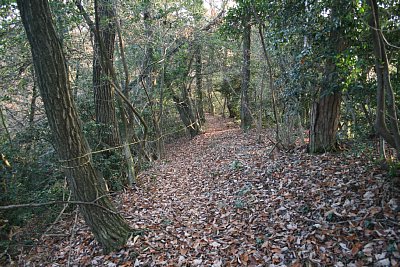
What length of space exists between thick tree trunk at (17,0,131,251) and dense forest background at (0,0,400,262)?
0.01m

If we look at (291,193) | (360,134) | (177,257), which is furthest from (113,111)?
(360,134)

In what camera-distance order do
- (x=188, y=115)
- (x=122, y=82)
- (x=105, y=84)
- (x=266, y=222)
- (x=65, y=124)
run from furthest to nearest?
(x=188, y=115) → (x=122, y=82) → (x=105, y=84) → (x=266, y=222) → (x=65, y=124)

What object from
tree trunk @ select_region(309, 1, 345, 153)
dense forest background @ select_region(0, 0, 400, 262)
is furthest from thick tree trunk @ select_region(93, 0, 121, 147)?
tree trunk @ select_region(309, 1, 345, 153)

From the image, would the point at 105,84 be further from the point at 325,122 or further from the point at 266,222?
the point at 325,122

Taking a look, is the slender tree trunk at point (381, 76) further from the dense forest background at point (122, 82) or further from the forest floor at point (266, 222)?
the forest floor at point (266, 222)

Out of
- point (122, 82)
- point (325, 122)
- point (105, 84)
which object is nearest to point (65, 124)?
point (105, 84)

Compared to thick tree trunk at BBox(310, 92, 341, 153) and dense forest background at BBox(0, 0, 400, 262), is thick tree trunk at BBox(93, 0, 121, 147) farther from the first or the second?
thick tree trunk at BBox(310, 92, 341, 153)

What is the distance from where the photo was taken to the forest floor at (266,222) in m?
3.24

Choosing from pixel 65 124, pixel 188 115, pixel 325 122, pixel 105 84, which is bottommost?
pixel 325 122

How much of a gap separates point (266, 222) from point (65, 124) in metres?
3.43

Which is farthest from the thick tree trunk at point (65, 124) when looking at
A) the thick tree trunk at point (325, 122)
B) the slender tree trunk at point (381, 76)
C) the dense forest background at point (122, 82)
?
the thick tree trunk at point (325, 122)

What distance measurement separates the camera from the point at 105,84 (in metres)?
6.72

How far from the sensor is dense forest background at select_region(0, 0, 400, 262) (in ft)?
11.3

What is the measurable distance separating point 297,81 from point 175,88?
1005 centimetres
